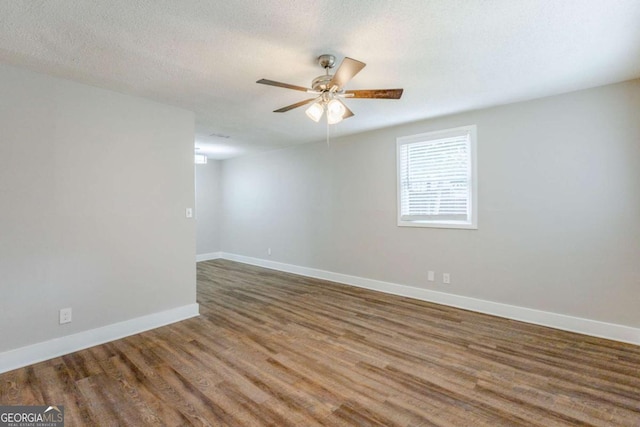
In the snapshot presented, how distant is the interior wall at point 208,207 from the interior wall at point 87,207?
358 centimetres

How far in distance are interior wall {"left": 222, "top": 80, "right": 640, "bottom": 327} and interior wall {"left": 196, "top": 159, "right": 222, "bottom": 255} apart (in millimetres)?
3439

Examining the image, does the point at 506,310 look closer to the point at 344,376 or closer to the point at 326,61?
the point at 344,376

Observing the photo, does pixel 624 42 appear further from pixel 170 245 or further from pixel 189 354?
pixel 170 245

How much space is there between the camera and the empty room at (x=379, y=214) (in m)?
1.88

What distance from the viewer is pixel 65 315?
266cm

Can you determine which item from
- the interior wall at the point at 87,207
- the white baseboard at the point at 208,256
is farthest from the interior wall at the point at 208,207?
the interior wall at the point at 87,207

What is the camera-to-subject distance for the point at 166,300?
133 inches

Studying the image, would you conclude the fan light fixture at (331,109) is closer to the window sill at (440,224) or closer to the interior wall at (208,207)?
the window sill at (440,224)

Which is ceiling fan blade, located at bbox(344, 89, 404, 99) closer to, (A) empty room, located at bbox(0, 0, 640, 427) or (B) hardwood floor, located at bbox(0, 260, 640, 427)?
(A) empty room, located at bbox(0, 0, 640, 427)

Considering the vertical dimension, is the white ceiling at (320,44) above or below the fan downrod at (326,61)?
above

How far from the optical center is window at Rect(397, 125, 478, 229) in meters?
3.70

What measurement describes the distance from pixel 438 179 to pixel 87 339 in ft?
14.0

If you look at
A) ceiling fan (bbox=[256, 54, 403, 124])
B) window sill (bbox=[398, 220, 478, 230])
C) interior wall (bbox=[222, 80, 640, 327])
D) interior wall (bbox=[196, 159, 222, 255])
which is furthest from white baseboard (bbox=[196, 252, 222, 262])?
ceiling fan (bbox=[256, 54, 403, 124])

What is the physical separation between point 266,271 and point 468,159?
4.13m
